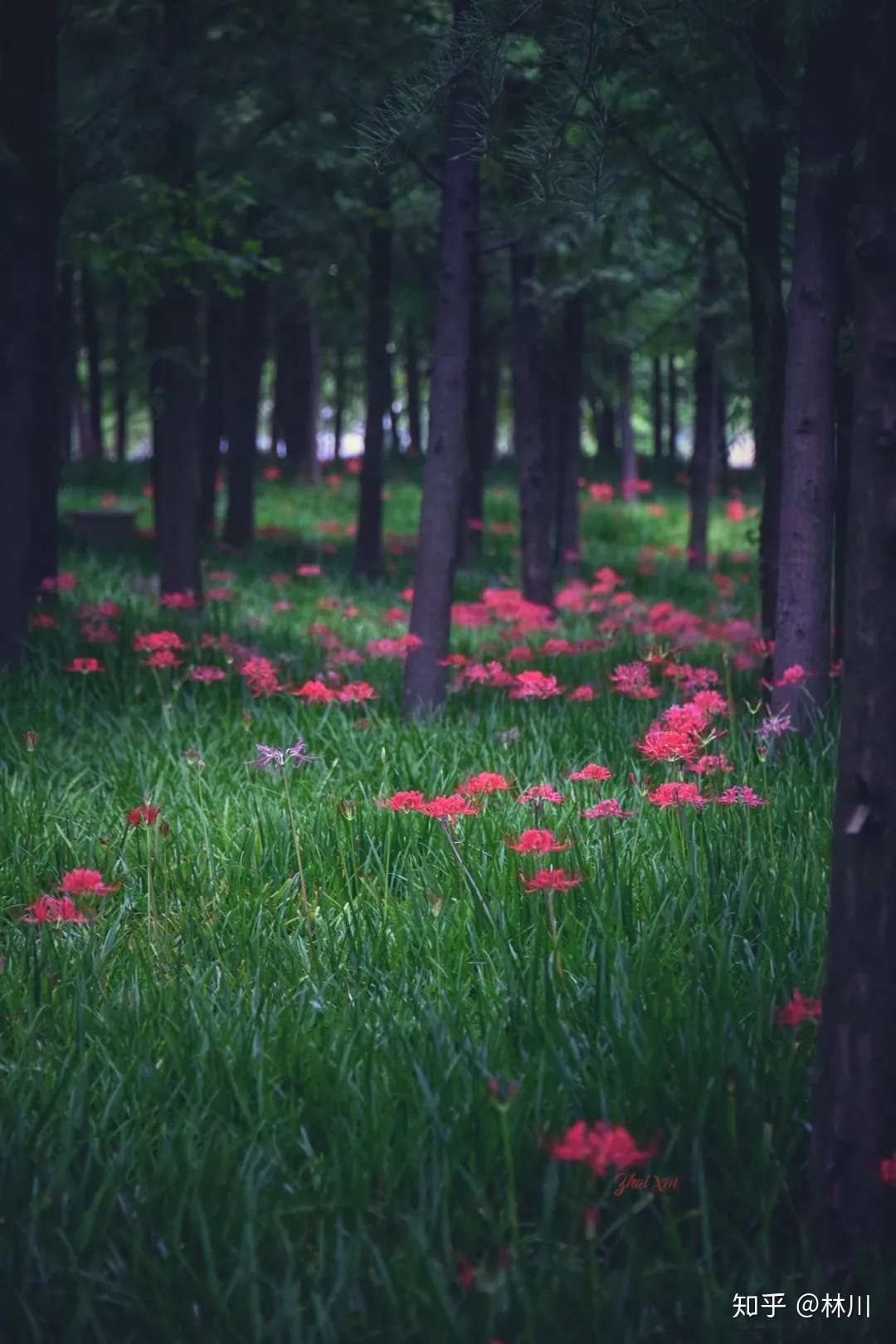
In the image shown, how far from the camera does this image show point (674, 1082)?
2668 mm

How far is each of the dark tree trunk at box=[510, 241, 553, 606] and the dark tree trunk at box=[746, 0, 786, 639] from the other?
4193 millimetres

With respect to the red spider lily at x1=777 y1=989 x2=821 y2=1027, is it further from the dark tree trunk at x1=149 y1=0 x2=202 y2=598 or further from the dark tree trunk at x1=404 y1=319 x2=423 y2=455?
the dark tree trunk at x1=404 y1=319 x2=423 y2=455

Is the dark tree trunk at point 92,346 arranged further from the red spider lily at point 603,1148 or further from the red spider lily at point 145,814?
the red spider lily at point 603,1148

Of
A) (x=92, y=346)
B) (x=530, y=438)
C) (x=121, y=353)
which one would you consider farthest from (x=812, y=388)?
(x=92, y=346)

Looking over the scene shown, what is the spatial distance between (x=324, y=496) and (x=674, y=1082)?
2113 cm

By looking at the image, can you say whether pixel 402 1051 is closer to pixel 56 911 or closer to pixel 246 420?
pixel 56 911

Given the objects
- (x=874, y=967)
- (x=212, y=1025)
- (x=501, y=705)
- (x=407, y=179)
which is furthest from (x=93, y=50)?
(x=874, y=967)

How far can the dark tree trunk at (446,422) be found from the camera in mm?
6578

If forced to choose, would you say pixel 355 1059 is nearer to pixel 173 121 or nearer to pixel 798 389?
pixel 798 389

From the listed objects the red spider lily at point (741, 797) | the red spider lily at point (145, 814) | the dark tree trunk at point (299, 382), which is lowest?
the red spider lily at point (145, 814)

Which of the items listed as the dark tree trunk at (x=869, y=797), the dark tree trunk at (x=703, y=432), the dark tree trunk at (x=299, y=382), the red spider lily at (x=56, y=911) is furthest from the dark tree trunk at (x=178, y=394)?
the dark tree trunk at (x=299, y=382)

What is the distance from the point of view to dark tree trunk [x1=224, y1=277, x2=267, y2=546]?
1574 cm

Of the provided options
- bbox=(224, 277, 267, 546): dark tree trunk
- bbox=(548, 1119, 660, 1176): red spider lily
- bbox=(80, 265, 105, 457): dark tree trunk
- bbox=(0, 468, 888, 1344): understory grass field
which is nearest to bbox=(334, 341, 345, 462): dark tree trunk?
bbox=(80, 265, 105, 457): dark tree trunk

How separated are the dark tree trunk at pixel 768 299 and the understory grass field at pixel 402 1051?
1470mm
